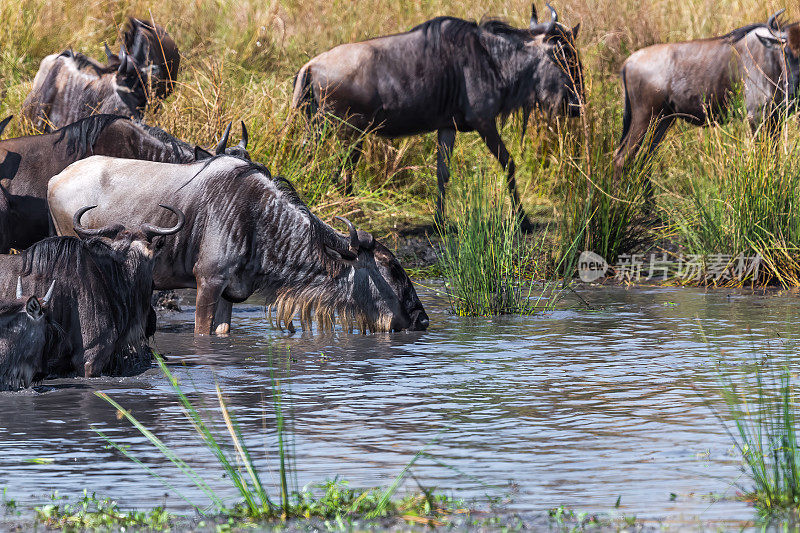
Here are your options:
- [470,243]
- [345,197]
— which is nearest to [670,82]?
[345,197]

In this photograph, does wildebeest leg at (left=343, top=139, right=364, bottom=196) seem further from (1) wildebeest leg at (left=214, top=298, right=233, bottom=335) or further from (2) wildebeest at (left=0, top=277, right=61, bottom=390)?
(2) wildebeest at (left=0, top=277, right=61, bottom=390)

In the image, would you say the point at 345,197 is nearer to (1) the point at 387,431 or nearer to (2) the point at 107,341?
(2) the point at 107,341

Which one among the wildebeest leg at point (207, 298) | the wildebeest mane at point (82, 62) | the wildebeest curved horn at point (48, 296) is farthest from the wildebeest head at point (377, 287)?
the wildebeest mane at point (82, 62)

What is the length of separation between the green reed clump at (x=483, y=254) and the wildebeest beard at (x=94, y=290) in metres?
2.73

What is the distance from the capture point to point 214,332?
Result: 8.45m

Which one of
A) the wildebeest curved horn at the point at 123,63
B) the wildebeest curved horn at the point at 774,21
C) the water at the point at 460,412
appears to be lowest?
the water at the point at 460,412

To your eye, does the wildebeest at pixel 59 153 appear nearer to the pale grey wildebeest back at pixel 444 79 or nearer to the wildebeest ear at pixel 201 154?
the wildebeest ear at pixel 201 154

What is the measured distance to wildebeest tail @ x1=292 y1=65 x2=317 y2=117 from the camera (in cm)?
1252

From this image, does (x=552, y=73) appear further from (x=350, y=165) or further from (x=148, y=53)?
(x=148, y=53)

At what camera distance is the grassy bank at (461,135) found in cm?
1032

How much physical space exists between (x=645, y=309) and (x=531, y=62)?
425 centimetres

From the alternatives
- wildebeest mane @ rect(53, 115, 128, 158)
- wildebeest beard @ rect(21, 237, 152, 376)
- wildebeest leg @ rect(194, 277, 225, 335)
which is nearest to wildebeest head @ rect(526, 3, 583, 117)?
wildebeest mane @ rect(53, 115, 128, 158)

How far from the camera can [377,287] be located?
856 cm

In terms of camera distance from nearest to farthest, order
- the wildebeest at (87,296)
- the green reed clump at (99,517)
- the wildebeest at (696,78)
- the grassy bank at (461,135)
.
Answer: the green reed clump at (99,517)
the wildebeest at (87,296)
the grassy bank at (461,135)
the wildebeest at (696,78)
